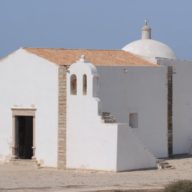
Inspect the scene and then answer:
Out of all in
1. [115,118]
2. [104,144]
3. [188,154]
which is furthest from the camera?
[188,154]

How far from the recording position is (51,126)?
31.4m

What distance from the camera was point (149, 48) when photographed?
121ft

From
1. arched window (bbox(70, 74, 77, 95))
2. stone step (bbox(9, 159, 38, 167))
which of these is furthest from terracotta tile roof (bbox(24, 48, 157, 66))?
stone step (bbox(9, 159, 38, 167))

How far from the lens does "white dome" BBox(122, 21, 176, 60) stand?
120 feet

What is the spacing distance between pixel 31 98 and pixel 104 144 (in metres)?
3.99

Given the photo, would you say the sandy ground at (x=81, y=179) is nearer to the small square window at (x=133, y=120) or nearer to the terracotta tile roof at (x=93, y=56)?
the small square window at (x=133, y=120)

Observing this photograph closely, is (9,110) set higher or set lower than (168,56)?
lower

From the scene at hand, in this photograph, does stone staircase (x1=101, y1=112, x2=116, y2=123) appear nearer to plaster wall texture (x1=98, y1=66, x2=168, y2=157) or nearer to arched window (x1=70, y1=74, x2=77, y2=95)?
plaster wall texture (x1=98, y1=66, x2=168, y2=157)

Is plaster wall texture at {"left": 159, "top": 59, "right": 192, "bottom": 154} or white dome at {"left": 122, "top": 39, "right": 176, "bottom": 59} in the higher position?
white dome at {"left": 122, "top": 39, "right": 176, "bottom": 59}

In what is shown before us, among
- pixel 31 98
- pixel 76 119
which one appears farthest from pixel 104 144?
pixel 31 98

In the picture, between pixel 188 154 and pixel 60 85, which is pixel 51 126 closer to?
pixel 60 85

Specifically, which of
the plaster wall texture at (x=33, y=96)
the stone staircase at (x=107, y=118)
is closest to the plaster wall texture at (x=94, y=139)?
the stone staircase at (x=107, y=118)

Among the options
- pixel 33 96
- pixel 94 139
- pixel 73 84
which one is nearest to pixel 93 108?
pixel 94 139

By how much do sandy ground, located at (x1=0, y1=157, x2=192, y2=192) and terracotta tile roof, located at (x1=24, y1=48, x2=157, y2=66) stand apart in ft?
13.7
